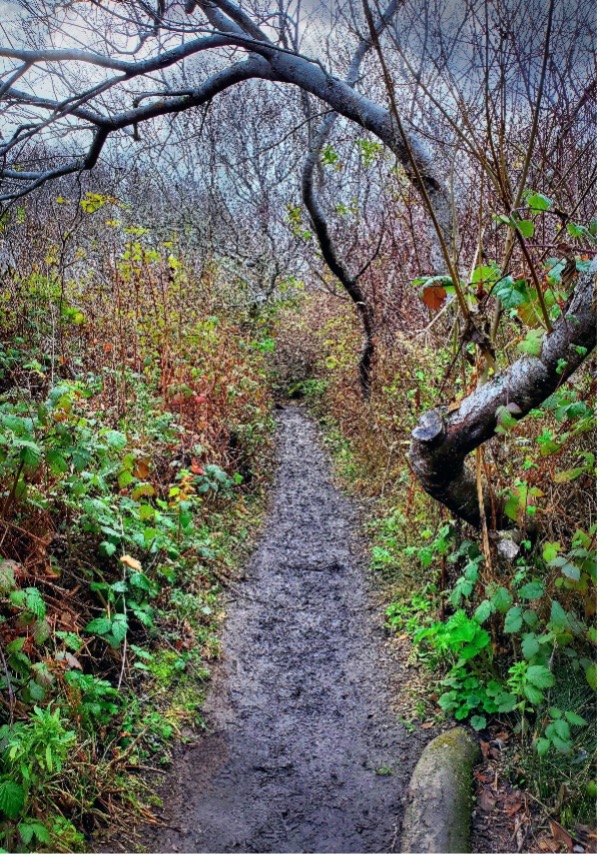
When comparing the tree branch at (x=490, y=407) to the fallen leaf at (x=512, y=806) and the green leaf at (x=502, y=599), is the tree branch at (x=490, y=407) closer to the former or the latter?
the green leaf at (x=502, y=599)

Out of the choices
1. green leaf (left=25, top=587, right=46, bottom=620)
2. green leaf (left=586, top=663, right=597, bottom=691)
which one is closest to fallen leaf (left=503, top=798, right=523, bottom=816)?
green leaf (left=586, top=663, right=597, bottom=691)

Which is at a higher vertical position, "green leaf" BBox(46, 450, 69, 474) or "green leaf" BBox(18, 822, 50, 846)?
"green leaf" BBox(46, 450, 69, 474)

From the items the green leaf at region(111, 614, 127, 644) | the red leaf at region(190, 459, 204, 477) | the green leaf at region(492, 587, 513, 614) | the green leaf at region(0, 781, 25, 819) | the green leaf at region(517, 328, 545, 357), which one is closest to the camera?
the green leaf at region(0, 781, 25, 819)

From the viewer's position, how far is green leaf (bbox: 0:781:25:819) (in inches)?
83.8

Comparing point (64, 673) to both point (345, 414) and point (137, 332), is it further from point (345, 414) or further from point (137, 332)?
point (345, 414)

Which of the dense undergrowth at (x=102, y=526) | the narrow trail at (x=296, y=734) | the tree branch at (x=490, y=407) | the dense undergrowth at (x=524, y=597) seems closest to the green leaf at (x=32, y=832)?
the dense undergrowth at (x=102, y=526)

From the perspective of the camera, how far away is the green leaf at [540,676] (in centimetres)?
257

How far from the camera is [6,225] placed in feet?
18.1

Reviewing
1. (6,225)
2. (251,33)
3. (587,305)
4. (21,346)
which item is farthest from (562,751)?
(251,33)

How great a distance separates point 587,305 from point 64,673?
2.87 metres

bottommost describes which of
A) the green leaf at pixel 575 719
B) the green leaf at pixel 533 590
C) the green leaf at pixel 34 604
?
the green leaf at pixel 575 719

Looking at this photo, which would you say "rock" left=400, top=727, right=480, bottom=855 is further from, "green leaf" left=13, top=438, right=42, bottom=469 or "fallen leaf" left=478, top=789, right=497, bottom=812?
"green leaf" left=13, top=438, right=42, bottom=469

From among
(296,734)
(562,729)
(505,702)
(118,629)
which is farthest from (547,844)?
(118,629)

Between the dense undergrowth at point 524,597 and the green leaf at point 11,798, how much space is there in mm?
2020
